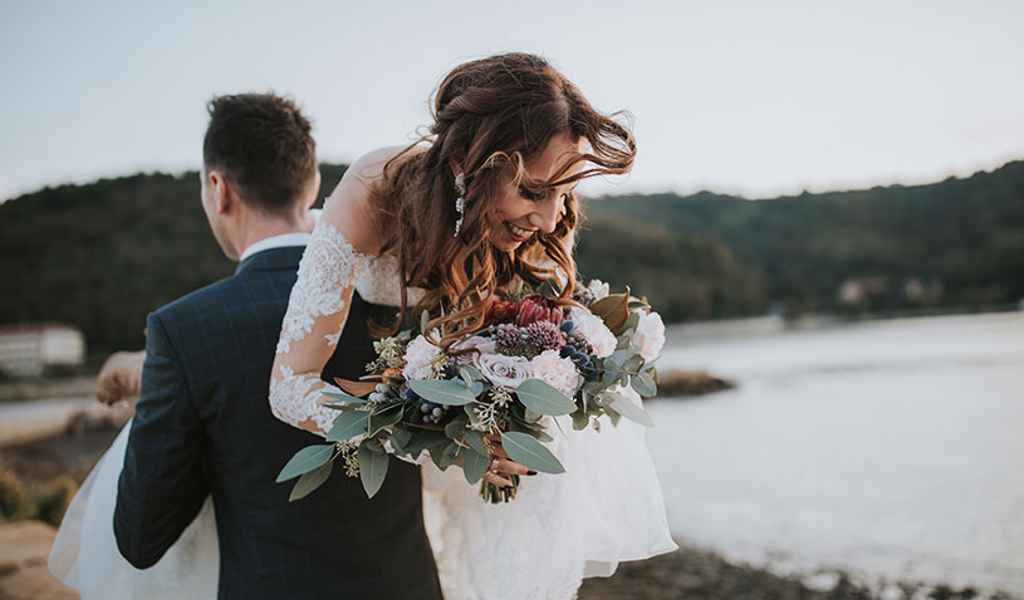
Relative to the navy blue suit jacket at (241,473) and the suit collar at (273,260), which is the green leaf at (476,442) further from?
the suit collar at (273,260)

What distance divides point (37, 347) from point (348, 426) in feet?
97.3

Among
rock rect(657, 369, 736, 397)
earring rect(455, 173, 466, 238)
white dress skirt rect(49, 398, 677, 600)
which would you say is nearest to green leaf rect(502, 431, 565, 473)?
white dress skirt rect(49, 398, 677, 600)

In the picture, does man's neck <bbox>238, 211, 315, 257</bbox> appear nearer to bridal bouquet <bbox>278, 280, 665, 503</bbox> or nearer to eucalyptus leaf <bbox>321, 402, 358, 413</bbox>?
bridal bouquet <bbox>278, 280, 665, 503</bbox>

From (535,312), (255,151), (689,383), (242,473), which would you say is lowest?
(689,383)

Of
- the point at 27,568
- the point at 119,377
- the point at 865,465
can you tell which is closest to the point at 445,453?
the point at 119,377

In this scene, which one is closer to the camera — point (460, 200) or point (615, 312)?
point (460, 200)

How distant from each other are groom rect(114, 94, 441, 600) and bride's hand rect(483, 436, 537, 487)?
0.28 meters

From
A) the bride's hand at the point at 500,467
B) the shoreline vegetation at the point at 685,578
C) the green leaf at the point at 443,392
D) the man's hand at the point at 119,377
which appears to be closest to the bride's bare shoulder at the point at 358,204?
the green leaf at the point at 443,392

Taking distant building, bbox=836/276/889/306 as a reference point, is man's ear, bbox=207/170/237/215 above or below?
above

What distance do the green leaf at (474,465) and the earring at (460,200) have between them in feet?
1.47

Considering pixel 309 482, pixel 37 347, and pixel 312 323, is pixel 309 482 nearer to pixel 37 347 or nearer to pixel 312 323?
pixel 312 323

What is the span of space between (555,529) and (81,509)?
127 centimetres

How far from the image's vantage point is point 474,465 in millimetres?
1137

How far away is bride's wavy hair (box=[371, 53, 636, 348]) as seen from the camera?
132 centimetres
